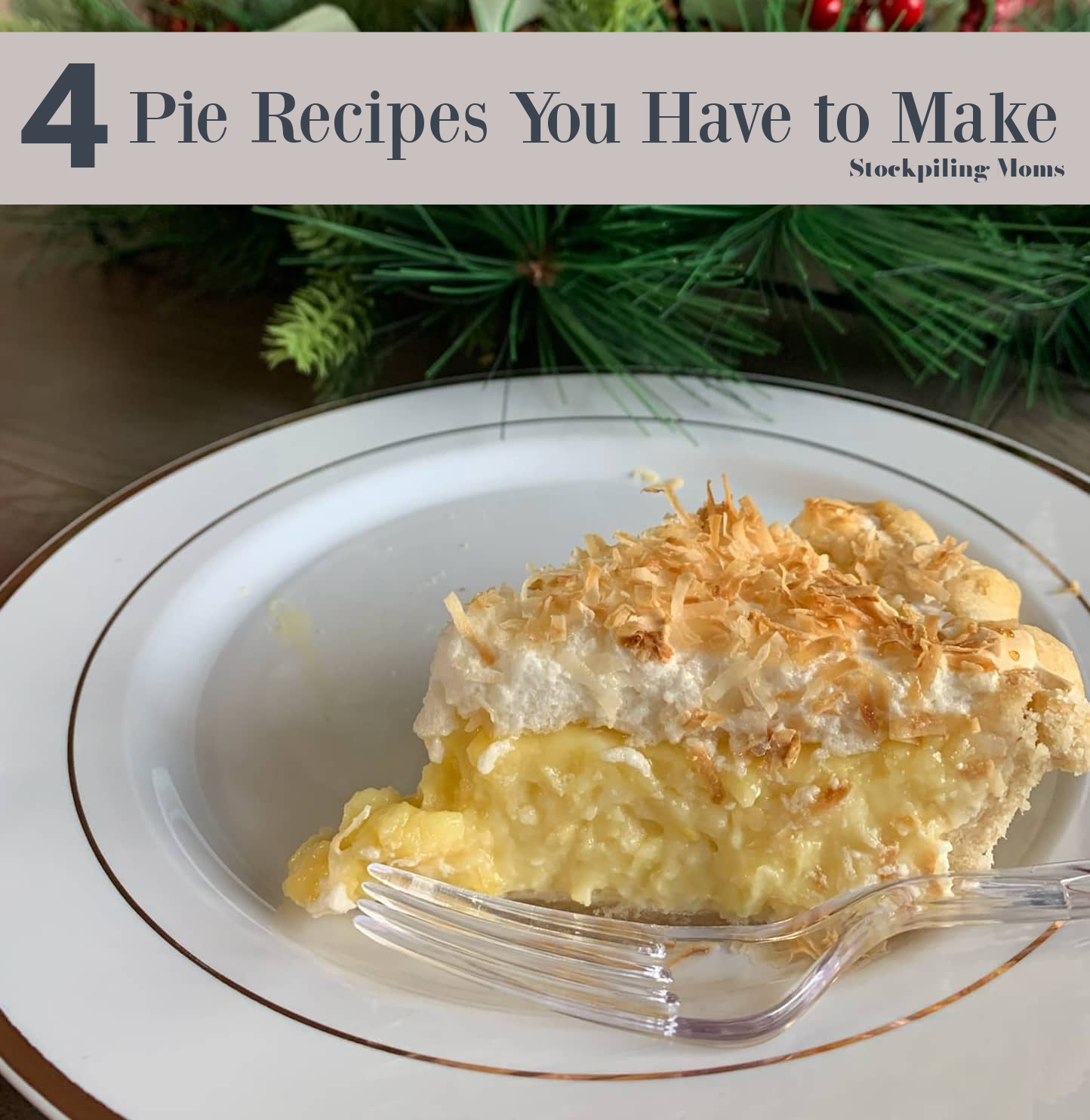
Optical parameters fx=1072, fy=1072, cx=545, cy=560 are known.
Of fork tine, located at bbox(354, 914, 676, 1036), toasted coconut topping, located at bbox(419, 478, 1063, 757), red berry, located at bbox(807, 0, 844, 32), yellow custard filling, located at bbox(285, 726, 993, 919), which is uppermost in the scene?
red berry, located at bbox(807, 0, 844, 32)

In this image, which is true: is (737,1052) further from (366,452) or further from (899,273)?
(899,273)

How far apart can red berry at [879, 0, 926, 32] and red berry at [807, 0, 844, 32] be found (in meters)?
0.08

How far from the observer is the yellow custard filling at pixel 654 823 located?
3.41 feet

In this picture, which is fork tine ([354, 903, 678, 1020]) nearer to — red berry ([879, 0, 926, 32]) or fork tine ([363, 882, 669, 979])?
fork tine ([363, 882, 669, 979])

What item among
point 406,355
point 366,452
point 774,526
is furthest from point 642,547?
point 406,355

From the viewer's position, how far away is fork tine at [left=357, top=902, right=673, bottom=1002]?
942 millimetres

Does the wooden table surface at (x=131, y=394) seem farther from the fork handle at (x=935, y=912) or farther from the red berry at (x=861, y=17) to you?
the fork handle at (x=935, y=912)

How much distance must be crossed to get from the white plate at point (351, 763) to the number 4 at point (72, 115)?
2.49ft

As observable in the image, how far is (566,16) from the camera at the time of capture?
1771mm

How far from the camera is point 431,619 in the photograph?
146 centimetres

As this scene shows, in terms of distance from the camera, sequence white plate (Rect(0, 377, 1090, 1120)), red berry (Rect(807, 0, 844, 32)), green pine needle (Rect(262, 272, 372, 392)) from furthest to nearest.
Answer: green pine needle (Rect(262, 272, 372, 392))
red berry (Rect(807, 0, 844, 32))
white plate (Rect(0, 377, 1090, 1120))

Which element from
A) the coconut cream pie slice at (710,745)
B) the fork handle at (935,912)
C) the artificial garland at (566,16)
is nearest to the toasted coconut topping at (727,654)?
the coconut cream pie slice at (710,745)

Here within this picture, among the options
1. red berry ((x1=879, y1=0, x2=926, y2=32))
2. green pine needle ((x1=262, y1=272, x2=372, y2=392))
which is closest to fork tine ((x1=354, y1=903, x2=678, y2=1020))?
green pine needle ((x1=262, y1=272, x2=372, y2=392))

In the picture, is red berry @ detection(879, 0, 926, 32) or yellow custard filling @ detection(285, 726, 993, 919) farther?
red berry @ detection(879, 0, 926, 32)
